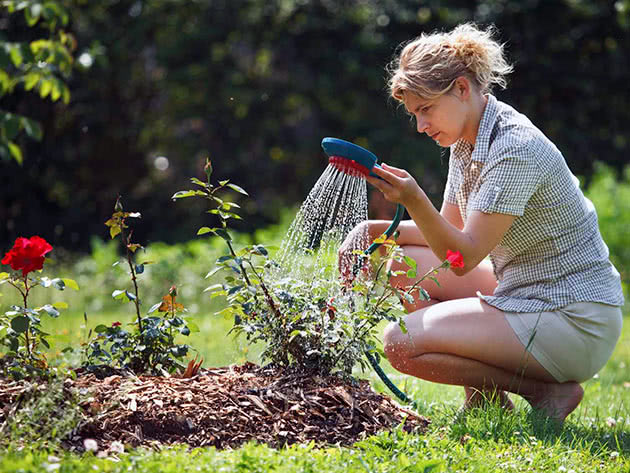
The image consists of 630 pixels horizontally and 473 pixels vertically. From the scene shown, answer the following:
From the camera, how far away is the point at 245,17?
9.65m

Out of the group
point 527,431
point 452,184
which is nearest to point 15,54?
point 452,184

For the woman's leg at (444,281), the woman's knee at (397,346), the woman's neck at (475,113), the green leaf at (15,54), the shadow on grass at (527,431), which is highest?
the green leaf at (15,54)

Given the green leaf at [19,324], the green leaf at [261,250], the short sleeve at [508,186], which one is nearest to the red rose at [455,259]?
the short sleeve at [508,186]

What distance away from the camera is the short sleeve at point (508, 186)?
8.39 ft

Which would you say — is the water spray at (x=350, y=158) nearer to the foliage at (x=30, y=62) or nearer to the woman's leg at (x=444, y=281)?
the woman's leg at (x=444, y=281)

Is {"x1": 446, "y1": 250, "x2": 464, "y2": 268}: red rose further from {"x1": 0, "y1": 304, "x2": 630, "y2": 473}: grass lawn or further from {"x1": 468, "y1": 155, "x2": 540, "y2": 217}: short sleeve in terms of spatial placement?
{"x1": 0, "y1": 304, "x2": 630, "y2": 473}: grass lawn

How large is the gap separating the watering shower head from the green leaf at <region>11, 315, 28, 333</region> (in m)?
1.13

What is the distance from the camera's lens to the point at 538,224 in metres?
2.72

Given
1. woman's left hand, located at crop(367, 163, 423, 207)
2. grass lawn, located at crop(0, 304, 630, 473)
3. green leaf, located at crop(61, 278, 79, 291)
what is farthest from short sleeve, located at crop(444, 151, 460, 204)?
green leaf, located at crop(61, 278, 79, 291)

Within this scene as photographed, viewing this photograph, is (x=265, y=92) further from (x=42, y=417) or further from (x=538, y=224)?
(x=42, y=417)

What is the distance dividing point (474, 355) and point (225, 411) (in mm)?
935

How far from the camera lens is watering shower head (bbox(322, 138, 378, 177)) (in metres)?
2.45

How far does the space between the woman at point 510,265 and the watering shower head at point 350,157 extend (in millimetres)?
164

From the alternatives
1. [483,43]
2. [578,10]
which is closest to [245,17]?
[578,10]
